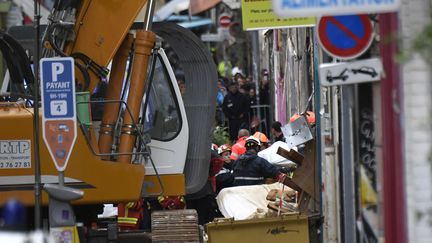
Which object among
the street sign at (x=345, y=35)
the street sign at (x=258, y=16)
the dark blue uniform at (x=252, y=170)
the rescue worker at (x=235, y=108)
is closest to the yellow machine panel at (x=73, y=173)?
the street sign at (x=345, y=35)

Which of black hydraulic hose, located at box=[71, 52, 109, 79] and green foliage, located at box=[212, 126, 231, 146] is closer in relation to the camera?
black hydraulic hose, located at box=[71, 52, 109, 79]

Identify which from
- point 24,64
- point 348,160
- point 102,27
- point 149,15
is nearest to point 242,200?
point 149,15


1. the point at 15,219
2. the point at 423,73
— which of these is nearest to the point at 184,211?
the point at 423,73

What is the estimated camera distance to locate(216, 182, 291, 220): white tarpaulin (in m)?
14.4

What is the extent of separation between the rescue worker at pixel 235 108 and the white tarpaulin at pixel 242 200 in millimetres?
11089

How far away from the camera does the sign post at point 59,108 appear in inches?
Result: 445

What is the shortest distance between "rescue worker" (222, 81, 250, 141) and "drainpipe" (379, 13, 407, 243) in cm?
1689

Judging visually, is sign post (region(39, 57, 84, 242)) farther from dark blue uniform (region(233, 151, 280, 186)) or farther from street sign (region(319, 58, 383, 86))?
dark blue uniform (region(233, 151, 280, 186))

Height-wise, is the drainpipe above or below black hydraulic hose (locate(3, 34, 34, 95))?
below

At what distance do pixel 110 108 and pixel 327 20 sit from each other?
3.78 metres

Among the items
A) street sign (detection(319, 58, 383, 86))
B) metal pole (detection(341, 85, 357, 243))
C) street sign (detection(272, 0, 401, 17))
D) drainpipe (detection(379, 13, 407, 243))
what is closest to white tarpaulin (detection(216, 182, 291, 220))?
metal pole (detection(341, 85, 357, 243))

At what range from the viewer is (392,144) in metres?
8.99

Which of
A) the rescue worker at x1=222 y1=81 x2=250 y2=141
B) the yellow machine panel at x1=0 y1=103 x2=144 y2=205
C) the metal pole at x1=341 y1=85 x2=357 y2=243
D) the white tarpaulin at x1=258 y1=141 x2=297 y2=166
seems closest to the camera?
the metal pole at x1=341 y1=85 x2=357 y2=243

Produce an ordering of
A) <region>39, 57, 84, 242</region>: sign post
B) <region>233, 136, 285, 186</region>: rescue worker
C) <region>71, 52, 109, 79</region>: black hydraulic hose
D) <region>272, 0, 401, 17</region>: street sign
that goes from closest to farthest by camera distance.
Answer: <region>272, 0, 401, 17</region>: street sign → <region>39, 57, 84, 242</region>: sign post → <region>71, 52, 109, 79</region>: black hydraulic hose → <region>233, 136, 285, 186</region>: rescue worker
